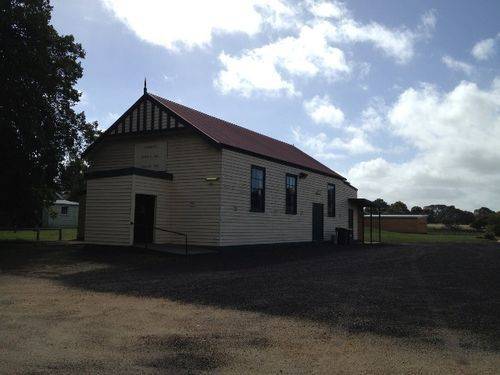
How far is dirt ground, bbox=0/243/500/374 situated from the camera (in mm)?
5172

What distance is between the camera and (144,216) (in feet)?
64.1

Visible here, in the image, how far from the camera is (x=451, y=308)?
27.0 feet

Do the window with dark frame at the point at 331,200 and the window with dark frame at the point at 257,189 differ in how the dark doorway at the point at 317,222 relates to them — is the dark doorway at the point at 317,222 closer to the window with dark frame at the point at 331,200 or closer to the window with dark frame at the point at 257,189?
the window with dark frame at the point at 331,200

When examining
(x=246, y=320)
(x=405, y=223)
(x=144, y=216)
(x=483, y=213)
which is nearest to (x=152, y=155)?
(x=144, y=216)

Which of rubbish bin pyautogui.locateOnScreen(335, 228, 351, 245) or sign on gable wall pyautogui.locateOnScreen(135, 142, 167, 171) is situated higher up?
sign on gable wall pyautogui.locateOnScreen(135, 142, 167, 171)

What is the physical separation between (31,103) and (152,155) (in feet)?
17.4

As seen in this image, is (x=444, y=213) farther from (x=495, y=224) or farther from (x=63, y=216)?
(x=63, y=216)

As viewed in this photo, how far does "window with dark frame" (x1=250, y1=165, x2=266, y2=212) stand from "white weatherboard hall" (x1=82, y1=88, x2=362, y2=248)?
0.14ft

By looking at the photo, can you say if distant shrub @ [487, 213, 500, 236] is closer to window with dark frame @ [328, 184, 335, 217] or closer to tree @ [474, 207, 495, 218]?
tree @ [474, 207, 495, 218]

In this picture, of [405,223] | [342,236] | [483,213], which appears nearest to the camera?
[342,236]

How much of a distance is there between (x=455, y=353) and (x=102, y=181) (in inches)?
590

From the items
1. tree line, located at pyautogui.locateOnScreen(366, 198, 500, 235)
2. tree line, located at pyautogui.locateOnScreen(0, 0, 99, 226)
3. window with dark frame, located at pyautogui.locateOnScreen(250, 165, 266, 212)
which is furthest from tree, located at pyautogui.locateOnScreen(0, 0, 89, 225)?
tree line, located at pyautogui.locateOnScreen(366, 198, 500, 235)

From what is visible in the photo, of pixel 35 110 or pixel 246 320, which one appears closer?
pixel 246 320

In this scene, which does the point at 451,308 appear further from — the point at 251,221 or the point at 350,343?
the point at 251,221
